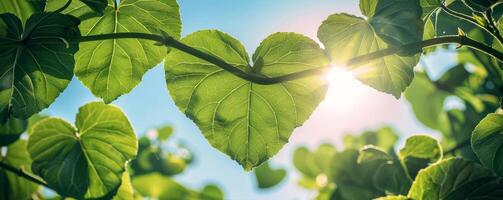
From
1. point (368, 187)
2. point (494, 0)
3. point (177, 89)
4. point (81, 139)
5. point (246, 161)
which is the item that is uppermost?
point (494, 0)

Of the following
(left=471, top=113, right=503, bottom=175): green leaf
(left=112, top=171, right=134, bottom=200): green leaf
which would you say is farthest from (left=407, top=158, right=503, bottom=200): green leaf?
(left=112, top=171, right=134, bottom=200): green leaf

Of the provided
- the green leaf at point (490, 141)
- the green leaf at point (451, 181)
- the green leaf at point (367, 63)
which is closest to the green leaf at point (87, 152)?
the green leaf at point (367, 63)

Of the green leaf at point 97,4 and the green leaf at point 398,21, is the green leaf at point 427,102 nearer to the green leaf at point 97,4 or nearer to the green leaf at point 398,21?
the green leaf at point 398,21

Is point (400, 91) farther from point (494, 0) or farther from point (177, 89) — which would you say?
point (177, 89)

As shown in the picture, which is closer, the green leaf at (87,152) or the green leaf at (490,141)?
the green leaf at (490,141)

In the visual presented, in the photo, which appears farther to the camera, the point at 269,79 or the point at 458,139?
the point at 458,139

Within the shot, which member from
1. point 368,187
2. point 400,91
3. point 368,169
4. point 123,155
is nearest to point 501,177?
point 400,91
